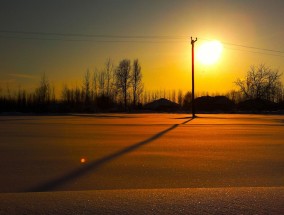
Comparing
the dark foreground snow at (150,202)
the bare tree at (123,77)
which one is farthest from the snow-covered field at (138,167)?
the bare tree at (123,77)

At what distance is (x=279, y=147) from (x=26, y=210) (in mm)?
10149

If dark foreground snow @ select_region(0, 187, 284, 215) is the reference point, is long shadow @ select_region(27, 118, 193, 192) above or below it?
below

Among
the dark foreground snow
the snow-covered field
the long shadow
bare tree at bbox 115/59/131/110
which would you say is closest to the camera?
the dark foreground snow

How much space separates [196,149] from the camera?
12680mm

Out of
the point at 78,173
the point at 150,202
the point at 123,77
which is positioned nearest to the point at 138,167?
the point at 78,173

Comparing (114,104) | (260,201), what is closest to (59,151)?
(260,201)

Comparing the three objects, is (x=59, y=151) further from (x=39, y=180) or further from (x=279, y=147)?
(x=279, y=147)

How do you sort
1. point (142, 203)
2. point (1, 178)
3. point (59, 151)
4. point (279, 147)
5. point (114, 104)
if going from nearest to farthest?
1. point (142, 203)
2. point (1, 178)
3. point (59, 151)
4. point (279, 147)
5. point (114, 104)

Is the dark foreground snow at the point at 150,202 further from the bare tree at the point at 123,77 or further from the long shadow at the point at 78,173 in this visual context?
the bare tree at the point at 123,77

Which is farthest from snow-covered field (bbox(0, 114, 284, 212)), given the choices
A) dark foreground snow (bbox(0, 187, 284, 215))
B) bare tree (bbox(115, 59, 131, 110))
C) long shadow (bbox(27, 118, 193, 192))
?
bare tree (bbox(115, 59, 131, 110))

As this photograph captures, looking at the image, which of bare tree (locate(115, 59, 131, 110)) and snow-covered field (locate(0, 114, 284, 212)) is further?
bare tree (locate(115, 59, 131, 110))

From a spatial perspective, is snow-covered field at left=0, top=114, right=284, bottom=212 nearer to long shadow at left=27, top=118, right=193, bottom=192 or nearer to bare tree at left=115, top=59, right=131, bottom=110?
long shadow at left=27, top=118, right=193, bottom=192

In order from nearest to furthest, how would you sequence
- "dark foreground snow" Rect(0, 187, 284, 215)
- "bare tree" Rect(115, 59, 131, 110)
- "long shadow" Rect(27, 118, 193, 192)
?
"dark foreground snow" Rect(0, 187, 284, 215) < "long shadow" Rect(27, 118, 193, 192) < "bare tree" Rect(115, 59, 131, 110)

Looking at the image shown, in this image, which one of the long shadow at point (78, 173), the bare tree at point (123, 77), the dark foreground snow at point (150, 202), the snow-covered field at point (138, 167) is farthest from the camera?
the bare tree at point (123, 77)
